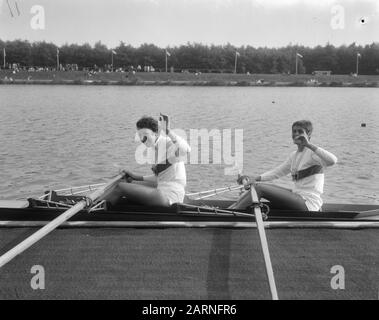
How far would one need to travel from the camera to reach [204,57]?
348 ft

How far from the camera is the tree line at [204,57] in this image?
8919 centimetres

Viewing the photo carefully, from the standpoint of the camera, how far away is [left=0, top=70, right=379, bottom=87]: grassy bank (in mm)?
85125

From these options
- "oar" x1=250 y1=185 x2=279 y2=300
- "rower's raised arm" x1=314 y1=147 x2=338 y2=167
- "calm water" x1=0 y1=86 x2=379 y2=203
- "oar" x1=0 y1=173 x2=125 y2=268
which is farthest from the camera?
"calm water" x1=0 y1=86 x2=379 y2=203

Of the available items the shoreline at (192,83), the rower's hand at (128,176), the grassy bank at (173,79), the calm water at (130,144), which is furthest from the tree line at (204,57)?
the rower's hand at (128,176)

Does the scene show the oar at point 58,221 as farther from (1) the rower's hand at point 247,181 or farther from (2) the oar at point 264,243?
(2) the oar at point 264,243

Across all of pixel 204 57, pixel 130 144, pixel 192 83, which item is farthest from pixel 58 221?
pixel 204 57

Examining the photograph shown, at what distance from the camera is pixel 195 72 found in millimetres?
103312

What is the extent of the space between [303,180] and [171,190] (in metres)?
1.68

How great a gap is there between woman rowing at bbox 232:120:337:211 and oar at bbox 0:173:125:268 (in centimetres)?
173

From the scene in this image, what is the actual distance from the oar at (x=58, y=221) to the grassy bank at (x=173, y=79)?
78.6 metres

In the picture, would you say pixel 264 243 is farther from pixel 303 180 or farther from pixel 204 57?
pixel 204 57

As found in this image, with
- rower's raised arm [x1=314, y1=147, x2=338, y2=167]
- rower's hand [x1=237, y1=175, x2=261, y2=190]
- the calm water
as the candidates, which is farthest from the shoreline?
rower's raised arm [x1=314, y1=147, x2=338, y2=167]

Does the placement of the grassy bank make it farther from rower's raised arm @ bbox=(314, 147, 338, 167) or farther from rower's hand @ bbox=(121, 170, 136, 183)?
rower's raised arm @ bbox=(314, 147, 338, 167)
